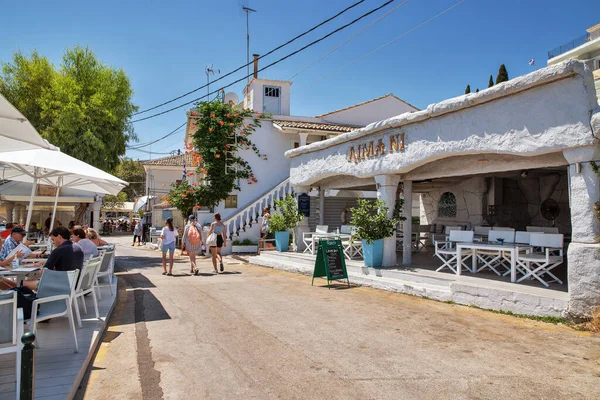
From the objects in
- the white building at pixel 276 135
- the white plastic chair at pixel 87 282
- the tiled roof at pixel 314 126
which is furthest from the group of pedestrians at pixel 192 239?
the tiled roof at pixel 314 126

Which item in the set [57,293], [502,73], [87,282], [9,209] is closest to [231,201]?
[9,209]

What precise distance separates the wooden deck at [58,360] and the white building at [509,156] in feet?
20.6

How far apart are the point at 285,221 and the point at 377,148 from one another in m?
5.01

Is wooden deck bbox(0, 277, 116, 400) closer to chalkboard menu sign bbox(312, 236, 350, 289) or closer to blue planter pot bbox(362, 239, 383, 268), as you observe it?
chalkboard menu sign bbox(312, 236, 350, 289)

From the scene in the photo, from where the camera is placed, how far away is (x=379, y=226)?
34.8 ft

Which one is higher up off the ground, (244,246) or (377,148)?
(377,148)

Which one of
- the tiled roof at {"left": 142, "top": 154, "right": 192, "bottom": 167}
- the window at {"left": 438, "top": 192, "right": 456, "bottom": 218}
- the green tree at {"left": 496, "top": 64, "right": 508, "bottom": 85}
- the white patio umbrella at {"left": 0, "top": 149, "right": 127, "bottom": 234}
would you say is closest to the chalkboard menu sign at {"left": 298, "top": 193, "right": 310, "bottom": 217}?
the window at {"left": 438, "top": 192, "right": 456, "bottom": 218}

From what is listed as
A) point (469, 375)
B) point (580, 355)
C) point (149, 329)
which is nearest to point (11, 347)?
point (149, 329)

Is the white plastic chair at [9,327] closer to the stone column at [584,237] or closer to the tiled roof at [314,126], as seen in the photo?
the stone column at [584,237]

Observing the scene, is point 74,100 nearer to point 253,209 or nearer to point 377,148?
point 253,209

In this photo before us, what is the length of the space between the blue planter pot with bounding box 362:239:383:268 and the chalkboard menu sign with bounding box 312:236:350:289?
2.46 ft

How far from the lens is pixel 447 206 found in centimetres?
1608

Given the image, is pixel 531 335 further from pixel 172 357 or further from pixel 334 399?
pixel 172 357

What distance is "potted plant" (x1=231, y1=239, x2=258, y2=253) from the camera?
60.6 ft
